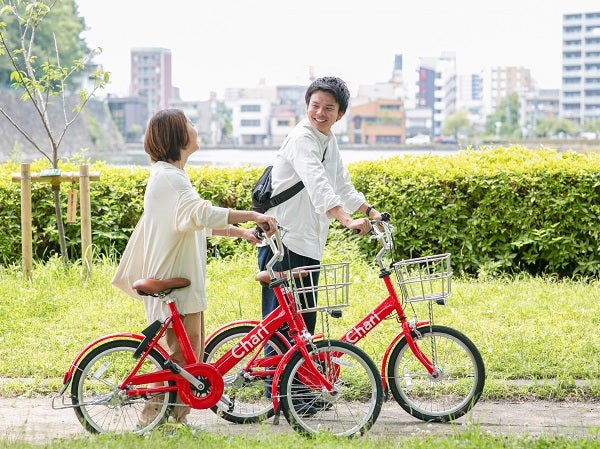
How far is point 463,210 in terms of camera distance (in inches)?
315

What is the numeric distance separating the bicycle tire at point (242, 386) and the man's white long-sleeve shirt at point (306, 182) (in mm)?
472

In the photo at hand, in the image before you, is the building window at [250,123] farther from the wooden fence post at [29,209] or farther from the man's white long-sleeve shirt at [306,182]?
the man's white long-sleeve shirt at [306,182]

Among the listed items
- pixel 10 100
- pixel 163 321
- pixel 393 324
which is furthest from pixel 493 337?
pixel 10 100

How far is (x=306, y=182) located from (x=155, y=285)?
799 millimetres

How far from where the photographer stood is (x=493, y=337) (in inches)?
225

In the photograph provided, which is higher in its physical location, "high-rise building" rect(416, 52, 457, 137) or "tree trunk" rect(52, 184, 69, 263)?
"high-rise building" rect(416, 52, 457, 137)

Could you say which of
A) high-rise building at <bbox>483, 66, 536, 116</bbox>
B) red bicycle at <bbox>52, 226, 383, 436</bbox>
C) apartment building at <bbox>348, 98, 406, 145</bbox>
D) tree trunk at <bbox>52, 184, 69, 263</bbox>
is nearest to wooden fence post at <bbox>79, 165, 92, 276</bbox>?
tree trunk at <bbox>52, 184, 69, 263</bbox>

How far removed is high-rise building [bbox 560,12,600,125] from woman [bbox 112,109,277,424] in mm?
114332

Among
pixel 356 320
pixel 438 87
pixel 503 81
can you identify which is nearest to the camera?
pixel 356 320

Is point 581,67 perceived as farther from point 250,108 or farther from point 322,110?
point 322,110

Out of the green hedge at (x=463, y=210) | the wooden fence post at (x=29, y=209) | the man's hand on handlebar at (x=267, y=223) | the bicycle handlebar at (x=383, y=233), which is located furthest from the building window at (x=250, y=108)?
the man's hand on handlebar at (x=267, y=223)

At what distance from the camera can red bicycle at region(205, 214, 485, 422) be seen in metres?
4.05

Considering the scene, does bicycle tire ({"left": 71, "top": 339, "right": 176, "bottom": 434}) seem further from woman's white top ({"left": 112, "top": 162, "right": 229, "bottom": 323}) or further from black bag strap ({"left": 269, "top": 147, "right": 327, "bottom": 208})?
black bag strap ({"left": 269, "top": 147, "right": 327, "bottom": 208})

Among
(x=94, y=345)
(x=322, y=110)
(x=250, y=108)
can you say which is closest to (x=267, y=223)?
(x=322, y=110)
